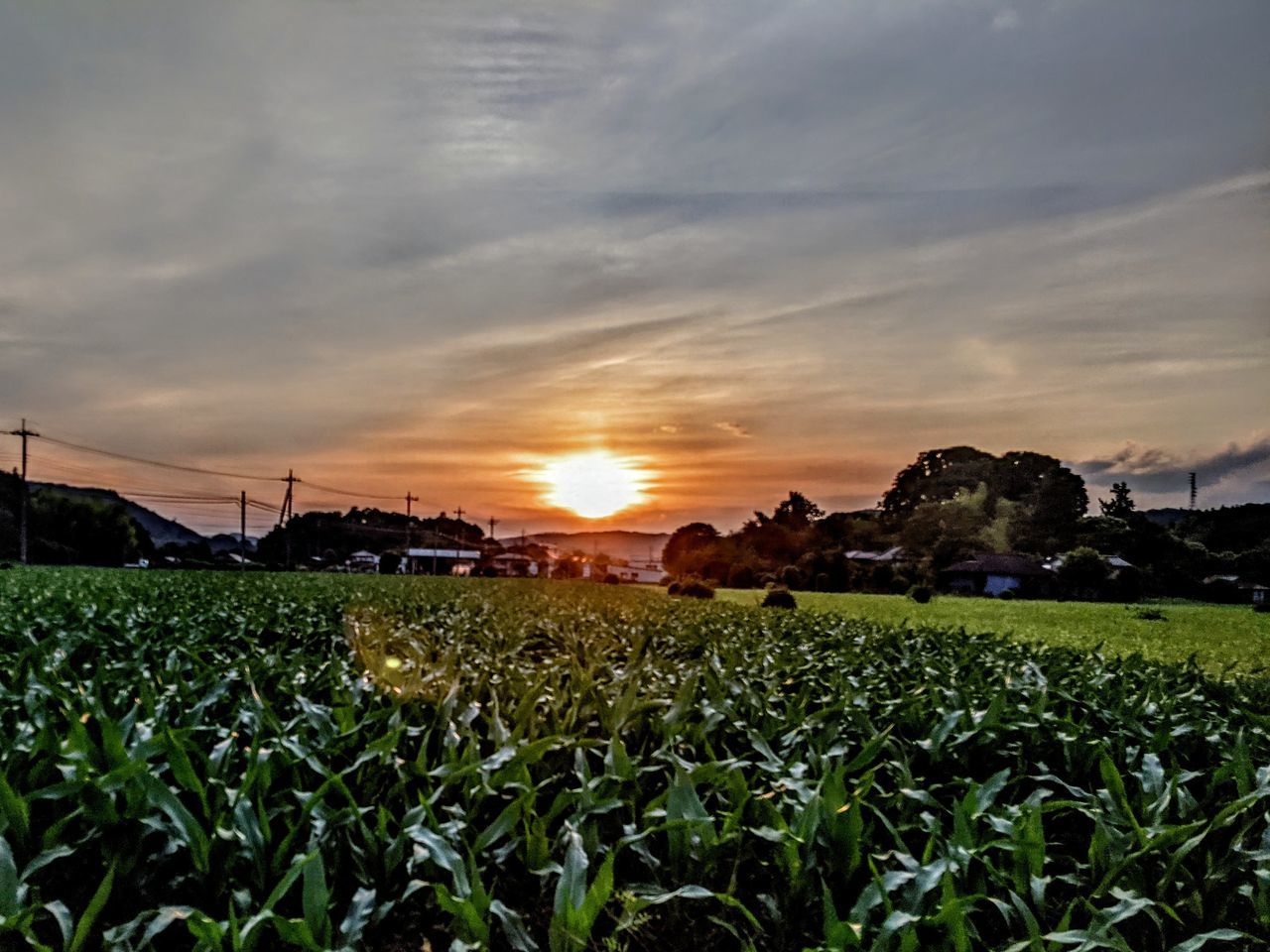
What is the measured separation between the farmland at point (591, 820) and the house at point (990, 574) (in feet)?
198

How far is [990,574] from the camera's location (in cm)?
6228

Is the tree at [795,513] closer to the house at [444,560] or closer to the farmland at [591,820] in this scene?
the house at [444,560]

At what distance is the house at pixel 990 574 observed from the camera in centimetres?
6103

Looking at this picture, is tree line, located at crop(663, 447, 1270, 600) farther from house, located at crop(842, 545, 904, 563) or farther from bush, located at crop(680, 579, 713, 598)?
bush, located at crop(680, 579, 713, 598)

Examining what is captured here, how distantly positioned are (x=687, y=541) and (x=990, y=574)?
126 ft

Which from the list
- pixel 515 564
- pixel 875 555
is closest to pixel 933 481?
pixel 875 555

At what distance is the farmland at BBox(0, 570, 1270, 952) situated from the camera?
255cm

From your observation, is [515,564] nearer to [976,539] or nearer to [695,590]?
[976,539]

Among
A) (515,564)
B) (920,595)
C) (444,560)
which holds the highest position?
(920,595)

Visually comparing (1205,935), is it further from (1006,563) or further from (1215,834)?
(1006,563)

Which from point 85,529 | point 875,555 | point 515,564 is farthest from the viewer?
point 515,564

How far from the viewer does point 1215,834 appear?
3.83 metres

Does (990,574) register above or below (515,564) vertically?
above

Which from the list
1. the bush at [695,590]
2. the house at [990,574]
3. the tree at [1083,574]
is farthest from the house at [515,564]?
the bush at [695,590]
